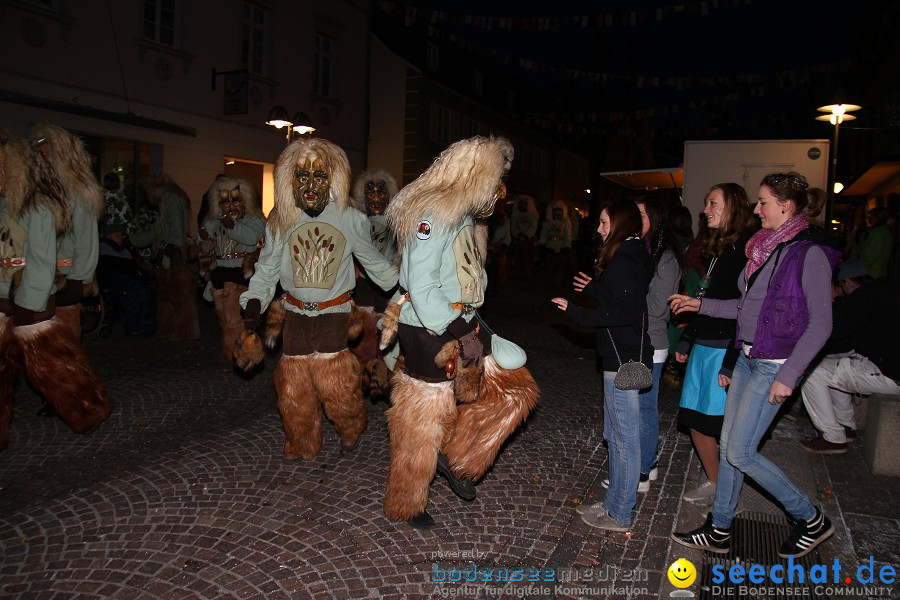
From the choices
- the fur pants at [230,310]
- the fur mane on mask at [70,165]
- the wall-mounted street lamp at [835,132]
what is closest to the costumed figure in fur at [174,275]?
the fur pants at [230,310]

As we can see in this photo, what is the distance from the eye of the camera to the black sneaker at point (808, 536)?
3402 millimetres

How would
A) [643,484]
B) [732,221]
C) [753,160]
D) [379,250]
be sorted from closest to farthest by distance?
[732,221] → [643,484] → [379,250] → [753,160]

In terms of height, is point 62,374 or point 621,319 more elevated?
point 621,319

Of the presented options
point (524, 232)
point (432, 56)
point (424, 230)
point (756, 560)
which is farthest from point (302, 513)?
point (432, 56)

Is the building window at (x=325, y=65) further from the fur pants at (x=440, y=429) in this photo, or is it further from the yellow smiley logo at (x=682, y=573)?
the yellow smiley logo at (x=682, y=573)

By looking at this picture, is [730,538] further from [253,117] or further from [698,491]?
[253,117]

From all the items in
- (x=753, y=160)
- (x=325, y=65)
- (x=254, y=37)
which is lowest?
(x=753, y=160)

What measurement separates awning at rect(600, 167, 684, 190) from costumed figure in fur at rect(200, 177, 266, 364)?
843cm

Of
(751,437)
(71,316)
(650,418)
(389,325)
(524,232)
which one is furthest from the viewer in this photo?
(524,232)

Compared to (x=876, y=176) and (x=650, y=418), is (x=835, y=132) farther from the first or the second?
(x=650, y=418)

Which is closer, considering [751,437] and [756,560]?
[751,437]

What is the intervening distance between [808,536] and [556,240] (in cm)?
1371

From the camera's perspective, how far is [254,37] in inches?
645

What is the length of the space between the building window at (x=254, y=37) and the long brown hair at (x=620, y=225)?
14829 mm
